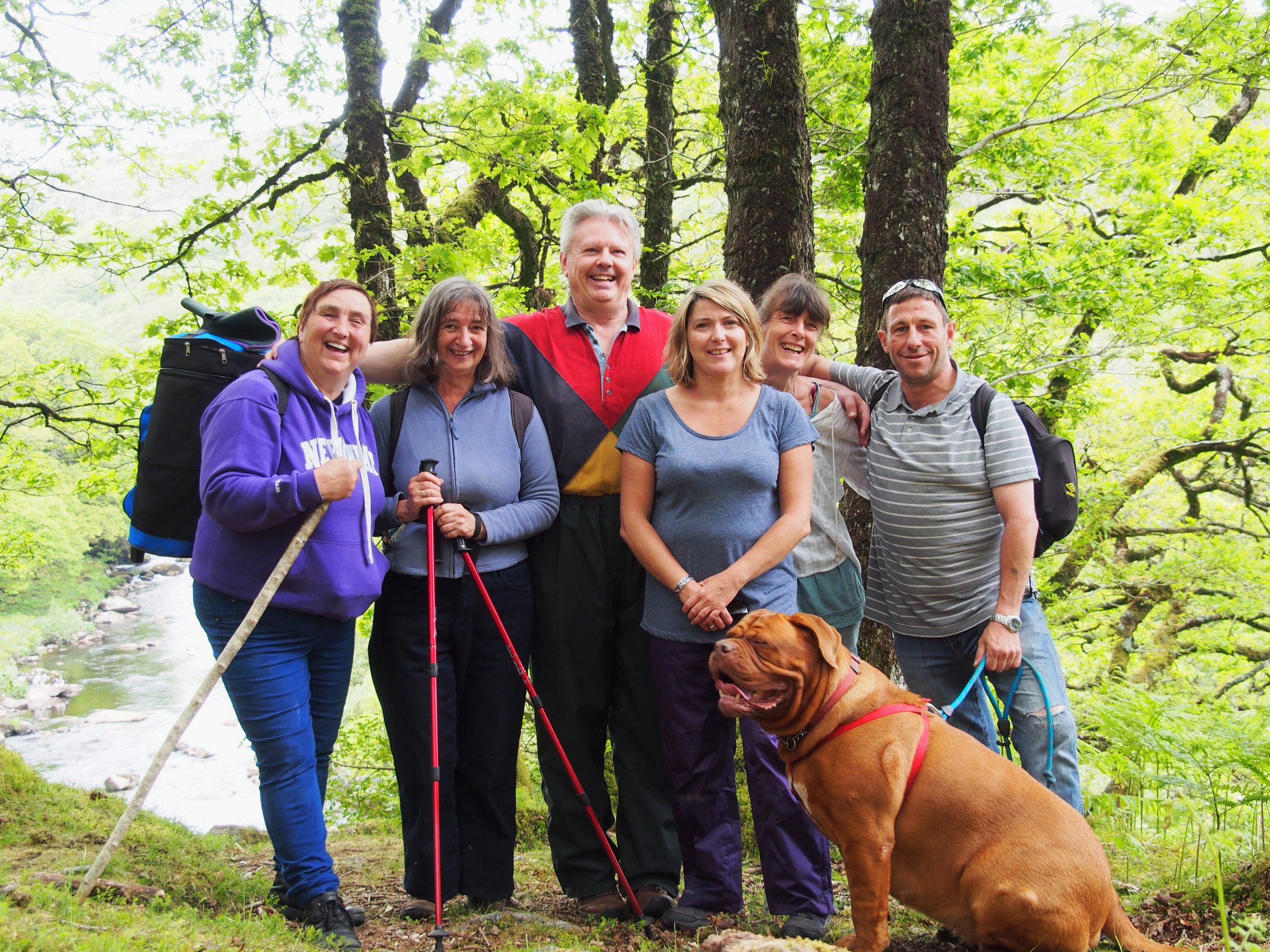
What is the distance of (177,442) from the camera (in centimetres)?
335

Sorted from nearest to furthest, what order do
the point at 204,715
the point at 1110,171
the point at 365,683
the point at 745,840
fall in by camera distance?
1. the point at 745,840
2. the point at 1110,171
3. the point at 204,715
4. the point at 365,683

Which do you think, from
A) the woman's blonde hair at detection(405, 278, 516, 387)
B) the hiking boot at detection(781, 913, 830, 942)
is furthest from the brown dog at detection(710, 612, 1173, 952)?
the woman's blonde hair at detection(405, 278, 516, 387)

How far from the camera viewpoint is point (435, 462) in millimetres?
3484

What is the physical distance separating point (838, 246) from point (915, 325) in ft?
28.4

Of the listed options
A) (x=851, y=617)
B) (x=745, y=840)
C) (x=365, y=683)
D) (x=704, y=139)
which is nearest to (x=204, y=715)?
(x=365, y=683)

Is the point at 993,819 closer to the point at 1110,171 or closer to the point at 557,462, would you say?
the point at 557,462

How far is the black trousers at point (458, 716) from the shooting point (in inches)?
138

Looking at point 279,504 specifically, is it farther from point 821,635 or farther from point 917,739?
point 917,739

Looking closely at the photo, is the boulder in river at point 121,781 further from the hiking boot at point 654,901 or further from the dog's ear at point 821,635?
the dog's ear at point 821,635

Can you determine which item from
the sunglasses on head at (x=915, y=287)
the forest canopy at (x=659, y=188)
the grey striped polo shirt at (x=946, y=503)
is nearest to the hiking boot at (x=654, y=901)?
the grey striped polo shirt at (x=946, y=503)

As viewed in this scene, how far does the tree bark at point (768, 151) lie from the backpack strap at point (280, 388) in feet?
9.17

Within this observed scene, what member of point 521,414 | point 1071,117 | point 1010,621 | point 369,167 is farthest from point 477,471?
point 1071,117

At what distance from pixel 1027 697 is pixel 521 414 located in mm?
2417

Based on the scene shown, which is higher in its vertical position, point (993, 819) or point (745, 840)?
point (993, 819)
